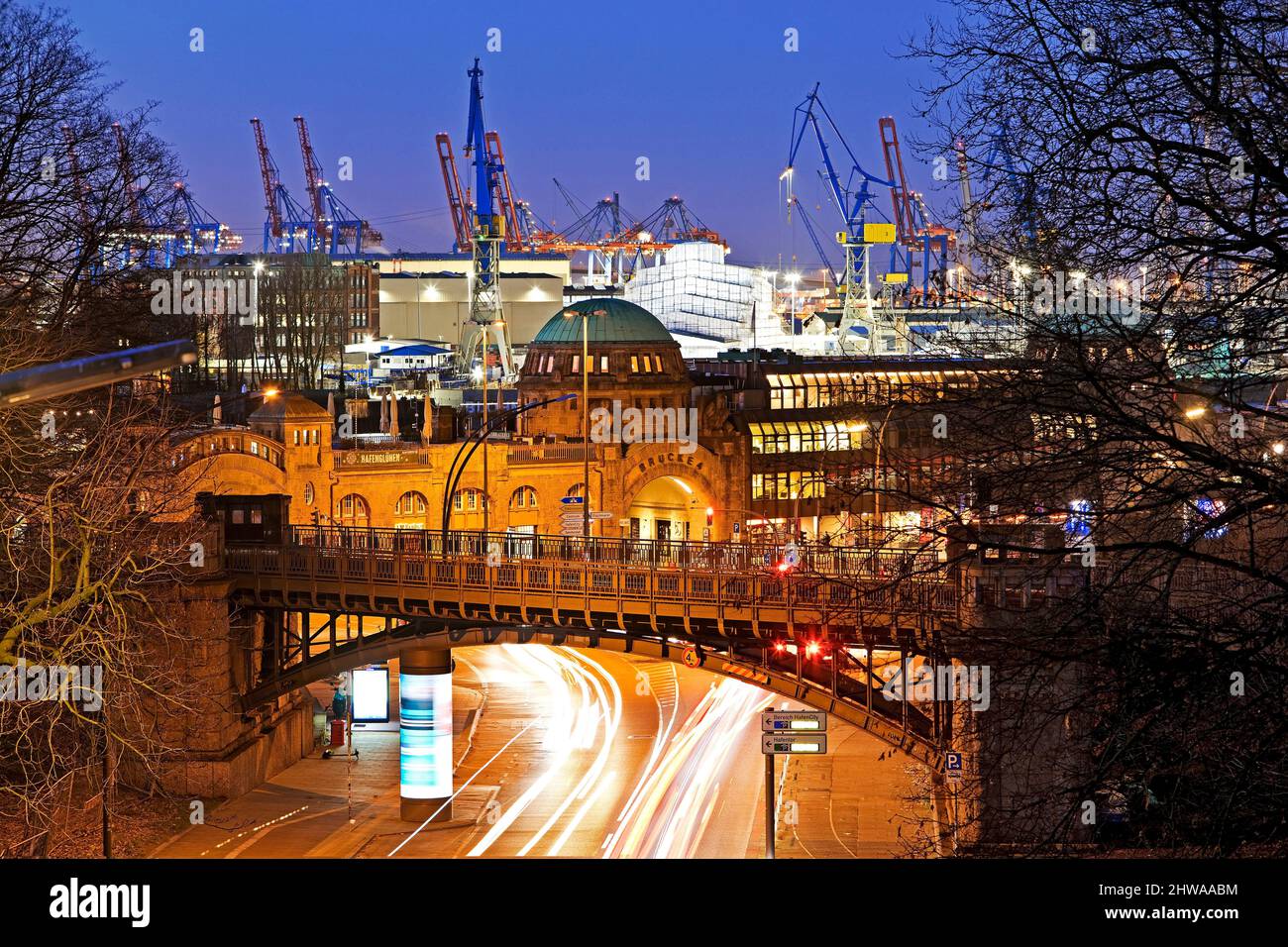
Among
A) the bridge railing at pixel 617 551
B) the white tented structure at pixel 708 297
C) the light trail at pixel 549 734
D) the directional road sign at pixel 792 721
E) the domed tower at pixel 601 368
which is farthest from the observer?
the white tented structure at pixel 708 297

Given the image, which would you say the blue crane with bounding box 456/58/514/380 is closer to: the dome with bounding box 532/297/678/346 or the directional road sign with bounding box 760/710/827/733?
the dome with bounding box 532/297/678/346

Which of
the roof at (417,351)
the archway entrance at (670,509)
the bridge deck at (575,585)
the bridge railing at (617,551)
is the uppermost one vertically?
the roof at (417,351)

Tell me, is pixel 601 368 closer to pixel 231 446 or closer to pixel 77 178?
pixel 231 446

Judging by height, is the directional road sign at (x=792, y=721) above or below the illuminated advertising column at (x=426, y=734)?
above

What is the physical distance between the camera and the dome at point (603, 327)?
90438 millimetres

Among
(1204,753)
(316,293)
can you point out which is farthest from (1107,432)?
(316,293)

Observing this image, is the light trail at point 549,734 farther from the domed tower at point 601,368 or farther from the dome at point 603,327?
the dome at point 603,327

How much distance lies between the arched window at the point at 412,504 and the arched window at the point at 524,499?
430cm

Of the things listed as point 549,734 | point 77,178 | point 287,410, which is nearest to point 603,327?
point 287,410

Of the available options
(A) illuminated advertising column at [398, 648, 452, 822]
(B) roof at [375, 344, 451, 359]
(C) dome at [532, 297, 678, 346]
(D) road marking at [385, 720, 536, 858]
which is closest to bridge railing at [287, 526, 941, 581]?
(A) illuminated advertising column at [398, 648, 452, 822]

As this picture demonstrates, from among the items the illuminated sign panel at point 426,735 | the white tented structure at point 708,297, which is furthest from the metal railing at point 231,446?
the white tented structure at point 708,297

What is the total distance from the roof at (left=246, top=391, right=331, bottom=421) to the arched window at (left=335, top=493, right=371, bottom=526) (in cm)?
367
